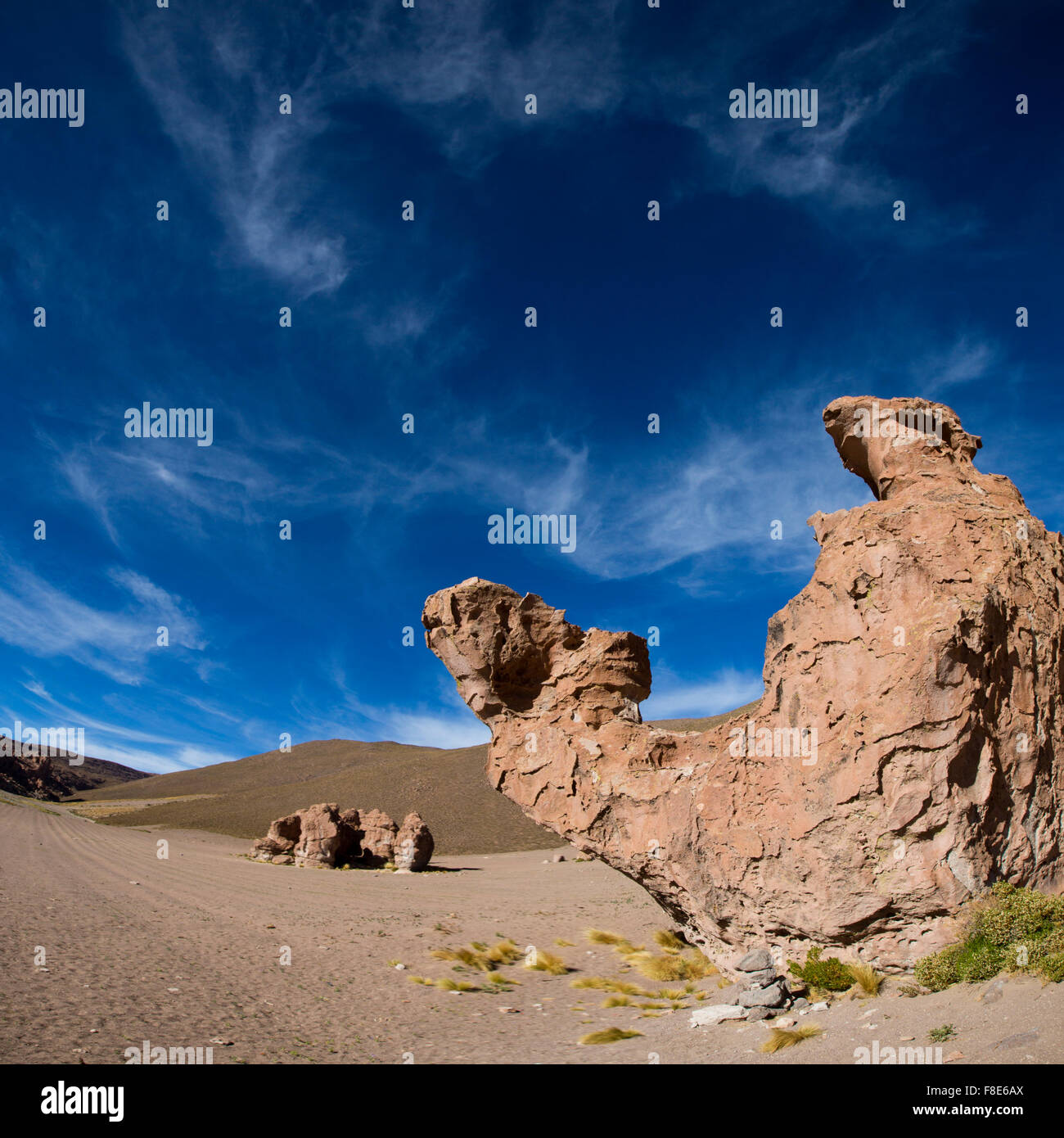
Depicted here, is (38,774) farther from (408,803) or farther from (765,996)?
(765,996)

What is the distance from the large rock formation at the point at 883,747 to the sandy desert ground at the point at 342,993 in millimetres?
1393

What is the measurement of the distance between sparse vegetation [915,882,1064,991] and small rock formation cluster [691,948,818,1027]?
5.54 ft

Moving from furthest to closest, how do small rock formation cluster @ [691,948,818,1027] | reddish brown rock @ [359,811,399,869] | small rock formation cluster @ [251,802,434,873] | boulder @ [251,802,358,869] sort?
reddish brown rock @ [359,811,399,869] < small rock formation cluster @ [251,802,434,873] < boulder @ [251,802,358,869] < small rock formation cluster @ [691,948,818,1027]

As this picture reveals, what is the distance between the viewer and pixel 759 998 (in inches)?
356

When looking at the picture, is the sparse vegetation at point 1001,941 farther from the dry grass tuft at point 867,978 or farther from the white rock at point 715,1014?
the white rock at point 715,1014

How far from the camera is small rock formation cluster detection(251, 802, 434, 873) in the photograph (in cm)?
3512

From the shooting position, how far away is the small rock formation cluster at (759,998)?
29.4 ft

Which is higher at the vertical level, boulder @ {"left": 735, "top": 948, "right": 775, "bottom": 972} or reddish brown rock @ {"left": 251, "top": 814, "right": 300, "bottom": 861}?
boulder @ {"left": 735, "top": 948, "right": 775, "bottom": 972}

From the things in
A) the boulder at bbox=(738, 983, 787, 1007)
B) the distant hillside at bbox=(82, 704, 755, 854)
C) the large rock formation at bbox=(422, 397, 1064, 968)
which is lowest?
the distant hillside at bbox=(82, 704, 755, 854)

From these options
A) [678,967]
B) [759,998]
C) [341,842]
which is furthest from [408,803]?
[759,998]

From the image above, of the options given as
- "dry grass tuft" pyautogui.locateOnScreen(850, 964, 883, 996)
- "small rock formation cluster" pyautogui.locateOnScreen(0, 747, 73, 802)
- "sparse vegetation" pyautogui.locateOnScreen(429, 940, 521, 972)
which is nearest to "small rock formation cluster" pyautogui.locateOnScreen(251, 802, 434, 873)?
"sparse vegetation" pyautogui.locateOnScreen(429, 940, 521, 972)

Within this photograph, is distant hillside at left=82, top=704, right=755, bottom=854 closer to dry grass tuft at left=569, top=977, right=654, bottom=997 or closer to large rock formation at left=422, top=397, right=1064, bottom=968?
dry grass tuft at left=569, top=977, right=654, bottom=997

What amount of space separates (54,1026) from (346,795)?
66.6m
